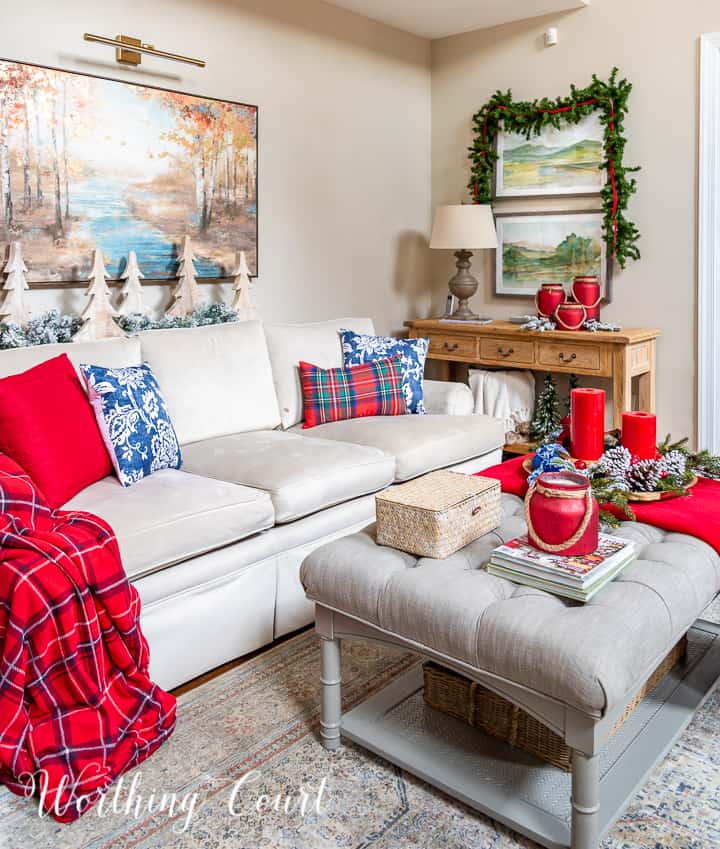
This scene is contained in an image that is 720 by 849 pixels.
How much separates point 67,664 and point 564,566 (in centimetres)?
115

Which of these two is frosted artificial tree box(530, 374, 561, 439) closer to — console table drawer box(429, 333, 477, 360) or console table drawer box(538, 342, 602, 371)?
Result: console table drawer box(538, 342, 602, 371)

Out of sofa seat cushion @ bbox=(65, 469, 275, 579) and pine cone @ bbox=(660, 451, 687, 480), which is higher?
pine cone @ bbox=(660, 451, 687, 480)

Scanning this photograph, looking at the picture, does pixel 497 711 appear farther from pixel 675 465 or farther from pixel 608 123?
pixel 608 123

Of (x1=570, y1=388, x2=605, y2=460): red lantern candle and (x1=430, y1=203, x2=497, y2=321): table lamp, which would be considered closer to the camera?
(x1=570, y1=388, x2=605, y2=460): red lantern candle

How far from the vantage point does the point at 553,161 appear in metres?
4.57

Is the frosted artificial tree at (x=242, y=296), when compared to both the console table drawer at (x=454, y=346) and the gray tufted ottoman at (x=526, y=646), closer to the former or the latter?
the console table drawer at (x=454, y=346)

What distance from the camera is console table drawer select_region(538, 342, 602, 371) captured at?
411 centimetres

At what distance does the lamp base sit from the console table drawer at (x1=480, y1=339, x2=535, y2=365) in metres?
0.26

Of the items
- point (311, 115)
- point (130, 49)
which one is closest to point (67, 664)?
point (130, 49)

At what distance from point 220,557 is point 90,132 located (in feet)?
6.24

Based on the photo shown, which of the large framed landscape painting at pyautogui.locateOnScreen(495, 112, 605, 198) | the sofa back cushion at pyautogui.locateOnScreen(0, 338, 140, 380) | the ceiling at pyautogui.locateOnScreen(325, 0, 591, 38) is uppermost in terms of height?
the ceiling at pyautogui.locateOnScreen(325, 0, 591, 38)

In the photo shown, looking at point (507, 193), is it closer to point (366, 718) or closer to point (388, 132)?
point (388, 132)

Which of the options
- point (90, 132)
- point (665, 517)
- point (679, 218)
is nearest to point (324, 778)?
point (665, 517)

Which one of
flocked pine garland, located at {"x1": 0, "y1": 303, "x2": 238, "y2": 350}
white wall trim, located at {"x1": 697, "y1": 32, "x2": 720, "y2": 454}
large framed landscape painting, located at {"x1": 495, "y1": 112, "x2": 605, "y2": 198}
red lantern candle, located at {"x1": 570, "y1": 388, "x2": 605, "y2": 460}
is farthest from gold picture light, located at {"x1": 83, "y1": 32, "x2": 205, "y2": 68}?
white wall trim, located at {"x1": 697, "y1": 32, "x2": 720, "y2": 454}
